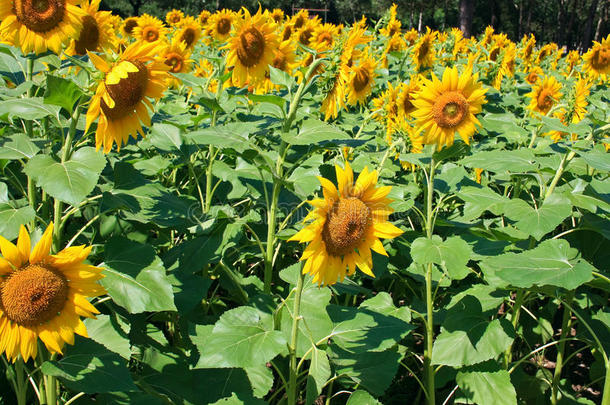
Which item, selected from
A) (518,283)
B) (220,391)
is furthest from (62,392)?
(518,283)

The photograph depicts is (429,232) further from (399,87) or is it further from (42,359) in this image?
(399,87)

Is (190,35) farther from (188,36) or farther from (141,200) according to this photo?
(141,200)

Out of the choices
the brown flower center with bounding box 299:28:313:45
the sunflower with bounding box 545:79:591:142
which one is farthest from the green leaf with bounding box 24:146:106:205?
the brown flower center with bounding box 299:28:313:45

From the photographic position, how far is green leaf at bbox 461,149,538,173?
7.80ft

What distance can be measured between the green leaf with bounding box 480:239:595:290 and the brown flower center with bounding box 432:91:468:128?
842 mm

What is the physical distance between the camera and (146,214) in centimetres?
203

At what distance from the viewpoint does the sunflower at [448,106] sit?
106 inches

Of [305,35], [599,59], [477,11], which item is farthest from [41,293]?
[477,11]

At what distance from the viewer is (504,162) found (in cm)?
244

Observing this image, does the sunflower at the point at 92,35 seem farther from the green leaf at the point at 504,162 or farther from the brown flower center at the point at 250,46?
the green leaf at the point at 504,162

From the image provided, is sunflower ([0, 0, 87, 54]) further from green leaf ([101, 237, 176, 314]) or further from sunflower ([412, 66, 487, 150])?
sunflower ([412, 66, 487, 150])

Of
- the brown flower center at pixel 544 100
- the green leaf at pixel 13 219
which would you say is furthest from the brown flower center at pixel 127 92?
the brown flower center at pixel 544 100

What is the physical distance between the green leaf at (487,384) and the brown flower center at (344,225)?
923 mm

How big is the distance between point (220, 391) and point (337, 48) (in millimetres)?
1719
